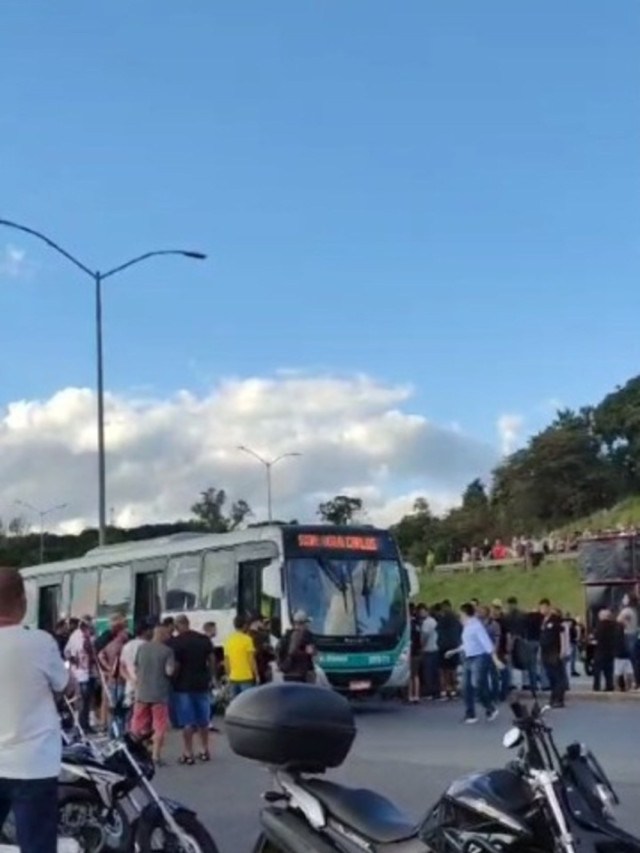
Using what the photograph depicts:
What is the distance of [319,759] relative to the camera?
4.51m

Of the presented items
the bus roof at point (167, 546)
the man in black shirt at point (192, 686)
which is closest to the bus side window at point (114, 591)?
the bus roof at point (167, 546)

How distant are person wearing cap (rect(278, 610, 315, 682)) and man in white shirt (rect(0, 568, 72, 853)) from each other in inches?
529

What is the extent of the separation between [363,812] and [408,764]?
11049 millimetres

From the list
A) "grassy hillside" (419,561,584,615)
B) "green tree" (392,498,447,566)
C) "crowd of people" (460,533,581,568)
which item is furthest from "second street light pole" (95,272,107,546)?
"green tree" (392,498,447,566)

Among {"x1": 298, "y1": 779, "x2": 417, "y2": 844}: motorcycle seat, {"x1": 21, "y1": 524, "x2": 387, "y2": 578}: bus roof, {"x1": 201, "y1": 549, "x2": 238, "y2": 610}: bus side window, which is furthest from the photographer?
{"x1": 201, "y1": 549, "x2": 238, "y2": 610}: bus side window

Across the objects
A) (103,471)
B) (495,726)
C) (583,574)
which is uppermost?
(103,471)

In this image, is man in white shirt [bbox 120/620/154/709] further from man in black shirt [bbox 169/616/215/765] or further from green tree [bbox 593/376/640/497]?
green tree [bbox 593/376/640/497]

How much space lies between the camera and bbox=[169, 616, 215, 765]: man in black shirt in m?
16.5

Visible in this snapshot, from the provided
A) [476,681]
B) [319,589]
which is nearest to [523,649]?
[476,681]

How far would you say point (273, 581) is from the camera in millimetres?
23984

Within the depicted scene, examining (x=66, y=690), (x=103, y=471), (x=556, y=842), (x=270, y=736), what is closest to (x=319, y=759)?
(x=270, y=736)

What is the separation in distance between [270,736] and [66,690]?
2.59 meters

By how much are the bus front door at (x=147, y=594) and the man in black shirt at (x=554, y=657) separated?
8349 mm

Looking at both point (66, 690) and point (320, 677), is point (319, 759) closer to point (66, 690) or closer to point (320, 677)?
point (66, 690)
